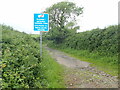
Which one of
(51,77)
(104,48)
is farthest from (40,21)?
(104,48)

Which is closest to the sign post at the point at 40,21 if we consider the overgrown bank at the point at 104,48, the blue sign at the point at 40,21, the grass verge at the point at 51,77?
the blue sign at the point at 40,21

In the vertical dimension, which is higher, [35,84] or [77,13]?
[77,13]

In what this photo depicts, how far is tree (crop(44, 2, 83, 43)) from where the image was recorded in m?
27.8

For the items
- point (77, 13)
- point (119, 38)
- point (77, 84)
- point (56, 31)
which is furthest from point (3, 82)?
point (77, 13)

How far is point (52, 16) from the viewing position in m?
28.5

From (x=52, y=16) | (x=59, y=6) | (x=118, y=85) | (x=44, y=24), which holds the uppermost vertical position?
(x=59, y=6)

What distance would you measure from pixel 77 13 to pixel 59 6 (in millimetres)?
4779

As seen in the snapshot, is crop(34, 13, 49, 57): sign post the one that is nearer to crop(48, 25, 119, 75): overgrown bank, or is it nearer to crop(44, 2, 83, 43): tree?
crop(48, 25, 119, 75): overgrown bank

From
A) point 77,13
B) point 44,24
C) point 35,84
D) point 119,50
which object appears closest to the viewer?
point 35,84

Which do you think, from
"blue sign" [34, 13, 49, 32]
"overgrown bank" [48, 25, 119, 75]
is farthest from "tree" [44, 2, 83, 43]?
"blue sign" [34, 13, 49, 32]

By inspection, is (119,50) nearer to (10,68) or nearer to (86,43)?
(86,43)

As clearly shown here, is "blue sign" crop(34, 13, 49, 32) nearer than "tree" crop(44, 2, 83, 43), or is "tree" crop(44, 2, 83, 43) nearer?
"blue sign" crop(34, 13, 49, 32)

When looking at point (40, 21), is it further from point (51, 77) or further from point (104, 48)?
point (104, 48)

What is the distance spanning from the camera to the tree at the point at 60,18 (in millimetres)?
27766
